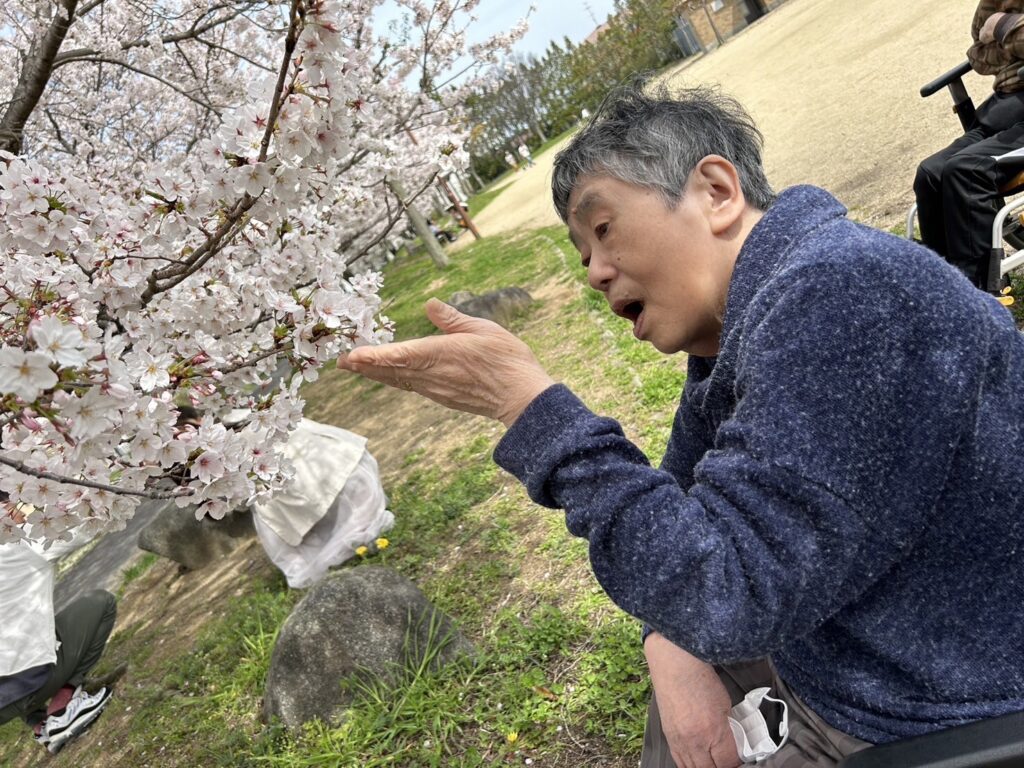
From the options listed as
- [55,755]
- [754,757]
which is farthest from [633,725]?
[55,755]

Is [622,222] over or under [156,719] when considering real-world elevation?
over

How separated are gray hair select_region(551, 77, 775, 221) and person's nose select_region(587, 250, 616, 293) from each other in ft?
0.50

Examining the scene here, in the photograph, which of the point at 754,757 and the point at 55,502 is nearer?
the point at 754,757

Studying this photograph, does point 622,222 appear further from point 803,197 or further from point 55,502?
point 55,502

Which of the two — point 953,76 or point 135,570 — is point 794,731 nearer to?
point 953,76

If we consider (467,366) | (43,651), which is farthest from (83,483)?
(43,651)

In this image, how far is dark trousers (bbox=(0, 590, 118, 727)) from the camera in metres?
4.36

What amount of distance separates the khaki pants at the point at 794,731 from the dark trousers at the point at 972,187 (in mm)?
2907

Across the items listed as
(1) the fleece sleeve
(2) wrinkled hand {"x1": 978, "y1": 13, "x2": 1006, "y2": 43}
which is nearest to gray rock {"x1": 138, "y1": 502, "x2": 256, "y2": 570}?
(1) the fleece sleeve

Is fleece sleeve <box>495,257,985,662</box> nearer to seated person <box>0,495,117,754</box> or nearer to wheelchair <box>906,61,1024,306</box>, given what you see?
wheelchair <box>906,61,1024,306</box>

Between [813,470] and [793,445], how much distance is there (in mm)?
43

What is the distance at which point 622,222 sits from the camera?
54.4 inches

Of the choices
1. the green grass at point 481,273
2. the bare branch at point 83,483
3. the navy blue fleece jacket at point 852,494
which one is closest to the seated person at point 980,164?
the navy blue fleece jacket at point 852,494

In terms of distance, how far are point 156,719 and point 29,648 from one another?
0.85 m
